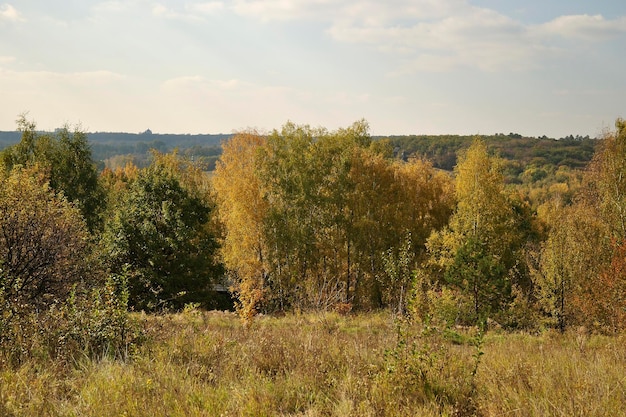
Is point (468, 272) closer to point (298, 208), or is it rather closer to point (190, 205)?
point (298, 208)

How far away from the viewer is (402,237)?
98.6 feet

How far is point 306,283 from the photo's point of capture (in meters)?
29.2

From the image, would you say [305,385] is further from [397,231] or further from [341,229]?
[397,231]

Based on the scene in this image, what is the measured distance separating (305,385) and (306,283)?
24.5 m

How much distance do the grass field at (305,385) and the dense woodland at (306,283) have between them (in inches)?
1.1

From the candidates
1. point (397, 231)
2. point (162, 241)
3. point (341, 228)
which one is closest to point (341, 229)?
point (341, 228)

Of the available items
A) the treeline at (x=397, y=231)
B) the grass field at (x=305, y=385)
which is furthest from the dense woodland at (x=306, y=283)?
the treeline at (x=397, y=231)

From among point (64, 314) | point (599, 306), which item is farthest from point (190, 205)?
point (599, 306)

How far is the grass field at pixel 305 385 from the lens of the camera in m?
4.22

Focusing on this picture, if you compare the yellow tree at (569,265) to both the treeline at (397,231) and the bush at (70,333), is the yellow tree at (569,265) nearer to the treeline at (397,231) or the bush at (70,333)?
the treeline at (397,231)

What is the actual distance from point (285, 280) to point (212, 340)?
76.0 ft

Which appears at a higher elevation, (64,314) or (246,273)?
(64,314)

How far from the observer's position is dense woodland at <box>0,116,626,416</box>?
4.72 meters

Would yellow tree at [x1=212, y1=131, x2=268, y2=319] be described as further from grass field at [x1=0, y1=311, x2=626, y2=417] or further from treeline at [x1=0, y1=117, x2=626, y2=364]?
grass field at [x1=0, y1=311, x2=626, y2=417]
